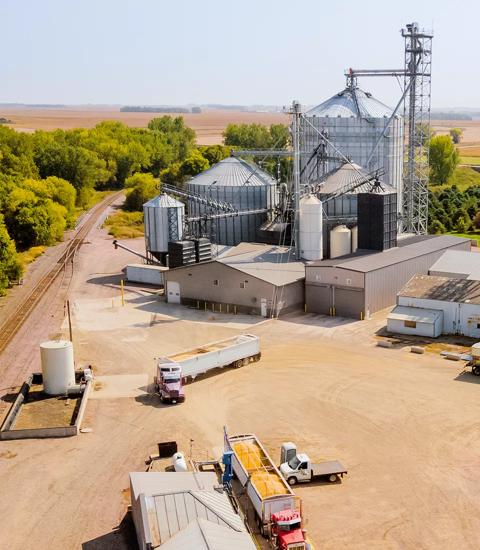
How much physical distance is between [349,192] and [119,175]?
8953cm

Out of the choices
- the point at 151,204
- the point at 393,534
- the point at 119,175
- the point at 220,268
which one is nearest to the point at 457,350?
the point at 220,268

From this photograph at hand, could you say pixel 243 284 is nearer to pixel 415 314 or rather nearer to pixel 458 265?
pixel 415 314

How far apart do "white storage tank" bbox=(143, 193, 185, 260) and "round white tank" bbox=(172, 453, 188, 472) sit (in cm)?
3783

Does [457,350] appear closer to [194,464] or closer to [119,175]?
[194,464]

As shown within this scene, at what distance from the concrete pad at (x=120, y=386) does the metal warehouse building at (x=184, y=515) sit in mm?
13673

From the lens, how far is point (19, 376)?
44.8 m

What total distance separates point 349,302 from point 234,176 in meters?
24.2

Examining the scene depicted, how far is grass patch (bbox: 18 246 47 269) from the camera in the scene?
8144 cm

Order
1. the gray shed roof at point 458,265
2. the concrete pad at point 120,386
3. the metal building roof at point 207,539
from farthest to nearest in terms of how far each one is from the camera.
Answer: the gray shed roof at point 458,265 < the concrete pad at point 120,386 < the metal building roof at point 207,539

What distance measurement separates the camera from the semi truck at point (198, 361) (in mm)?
40375

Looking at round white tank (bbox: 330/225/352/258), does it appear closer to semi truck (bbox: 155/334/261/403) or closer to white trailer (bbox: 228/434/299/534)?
semi truck (bbox: 155/334/261/403)

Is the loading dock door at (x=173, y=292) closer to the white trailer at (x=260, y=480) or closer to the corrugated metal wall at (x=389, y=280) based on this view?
the corrugated metal wall at (x=389, y=280)

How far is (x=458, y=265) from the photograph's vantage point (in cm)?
5978

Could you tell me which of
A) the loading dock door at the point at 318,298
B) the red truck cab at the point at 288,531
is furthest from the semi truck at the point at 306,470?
the loading dock door at the point at 318,298
